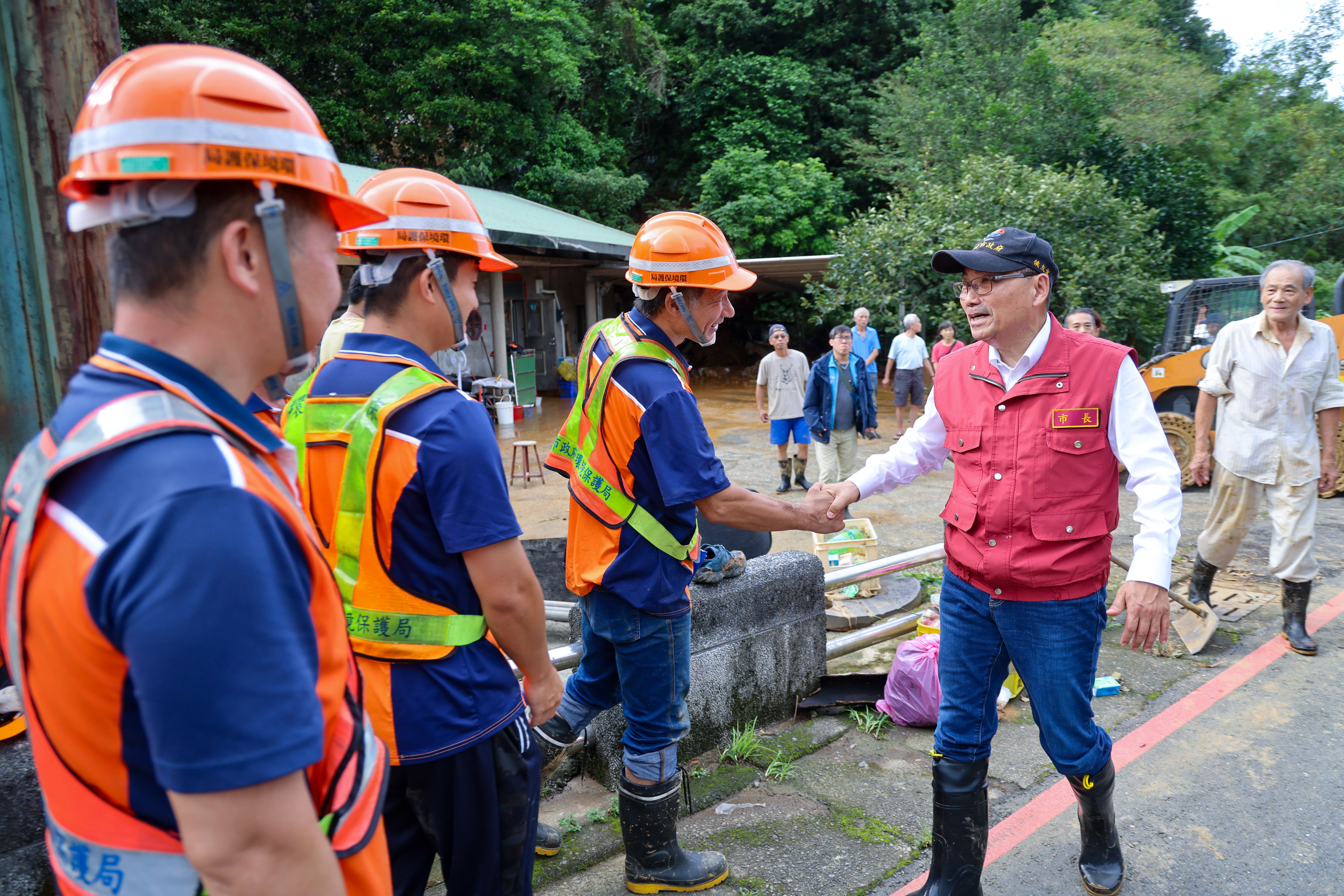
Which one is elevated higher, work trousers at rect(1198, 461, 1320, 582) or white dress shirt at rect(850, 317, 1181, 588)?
white dress shirt at rect(850, 317, 1181, 588)

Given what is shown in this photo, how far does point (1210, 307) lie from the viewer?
10.6 metres

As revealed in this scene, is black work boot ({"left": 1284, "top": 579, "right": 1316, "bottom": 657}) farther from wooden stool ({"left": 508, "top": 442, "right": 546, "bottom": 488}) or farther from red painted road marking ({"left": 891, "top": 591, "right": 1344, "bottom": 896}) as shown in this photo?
wooden stool ({"left": 508, "top": 442, "right": 546, "bottom": 488})

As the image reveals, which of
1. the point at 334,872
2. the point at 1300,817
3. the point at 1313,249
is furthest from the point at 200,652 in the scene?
the point at 1313,249

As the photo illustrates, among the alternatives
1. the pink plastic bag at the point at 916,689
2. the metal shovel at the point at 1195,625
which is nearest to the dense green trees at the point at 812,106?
the metal shovel at the point at 1195,625

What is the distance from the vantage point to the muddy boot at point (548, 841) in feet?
10.4

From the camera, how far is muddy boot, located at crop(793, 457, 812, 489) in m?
10.7

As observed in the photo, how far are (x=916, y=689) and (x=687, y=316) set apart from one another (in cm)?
236

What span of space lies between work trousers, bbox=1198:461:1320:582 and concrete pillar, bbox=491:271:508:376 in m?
12.6

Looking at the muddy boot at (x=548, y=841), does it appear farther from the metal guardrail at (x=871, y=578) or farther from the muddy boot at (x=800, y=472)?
the muddy boot at (x=800, y=472)

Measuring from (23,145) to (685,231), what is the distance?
2.07 metres

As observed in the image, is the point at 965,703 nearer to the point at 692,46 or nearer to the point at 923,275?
the point at 923,275

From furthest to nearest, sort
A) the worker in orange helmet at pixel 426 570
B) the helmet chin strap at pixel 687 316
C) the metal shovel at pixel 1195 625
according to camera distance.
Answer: the metal shovel at pixel 1195 625 → the helmet chin strap at pixel 687 316 → the worker in orange helmet at pixel 426 570

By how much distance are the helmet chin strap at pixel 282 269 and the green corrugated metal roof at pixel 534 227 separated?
11732mm

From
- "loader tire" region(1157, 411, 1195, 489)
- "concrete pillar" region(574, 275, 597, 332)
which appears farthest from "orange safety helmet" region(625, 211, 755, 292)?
"concrete pillar" region(574, 275, 597, 332)
